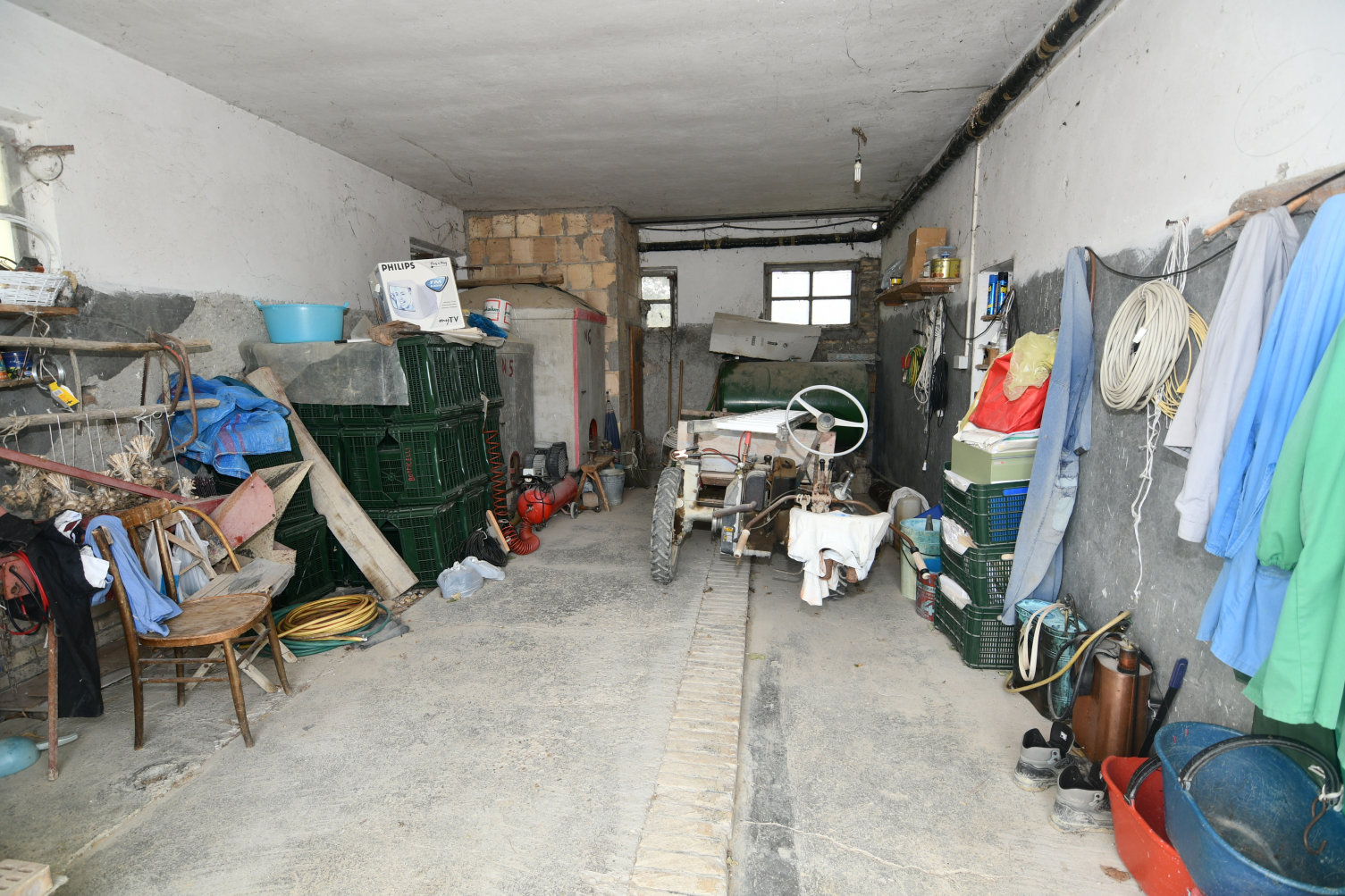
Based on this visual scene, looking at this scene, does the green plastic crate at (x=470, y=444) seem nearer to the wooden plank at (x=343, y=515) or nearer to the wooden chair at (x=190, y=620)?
the wooden plank at (x=343, y=515)

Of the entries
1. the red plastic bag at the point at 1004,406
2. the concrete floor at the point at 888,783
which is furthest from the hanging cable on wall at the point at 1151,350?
the concrete floor at the point at 888,783

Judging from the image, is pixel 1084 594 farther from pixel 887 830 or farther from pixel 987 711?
pixel 887 830

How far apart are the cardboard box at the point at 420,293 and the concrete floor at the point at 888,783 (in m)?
3.09

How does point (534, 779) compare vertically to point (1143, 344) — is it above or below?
below

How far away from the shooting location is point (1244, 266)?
1.84m

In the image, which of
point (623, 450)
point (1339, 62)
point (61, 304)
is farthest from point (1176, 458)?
point (623, 450)

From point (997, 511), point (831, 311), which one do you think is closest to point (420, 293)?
point (997, 511)

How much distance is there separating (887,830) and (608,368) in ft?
20.2

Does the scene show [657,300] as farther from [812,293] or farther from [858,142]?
→ [858,142]

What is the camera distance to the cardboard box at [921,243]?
5.05 metres

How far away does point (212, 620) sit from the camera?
259cm

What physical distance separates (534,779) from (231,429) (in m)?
2.78

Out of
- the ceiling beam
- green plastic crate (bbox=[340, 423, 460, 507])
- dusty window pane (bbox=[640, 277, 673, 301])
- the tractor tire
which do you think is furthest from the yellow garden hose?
dusty window pane (bbox=[640, 277, 673, 301])

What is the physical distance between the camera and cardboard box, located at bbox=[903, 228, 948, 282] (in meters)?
5.05
